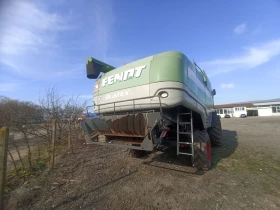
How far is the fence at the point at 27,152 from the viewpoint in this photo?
257 cm

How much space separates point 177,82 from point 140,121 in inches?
47.4

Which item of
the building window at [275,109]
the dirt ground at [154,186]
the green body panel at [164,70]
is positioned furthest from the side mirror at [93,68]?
the building window at [275,109]

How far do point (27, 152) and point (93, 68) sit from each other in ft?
16.6

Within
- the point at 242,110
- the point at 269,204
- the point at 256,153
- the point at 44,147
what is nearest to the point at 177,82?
the point at 269,204

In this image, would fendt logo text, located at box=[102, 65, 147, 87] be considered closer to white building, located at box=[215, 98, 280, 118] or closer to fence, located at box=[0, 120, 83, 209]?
fence, located at box=[0, 120, 83, 209]

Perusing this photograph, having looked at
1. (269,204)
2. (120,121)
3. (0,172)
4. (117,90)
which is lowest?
(269,204)

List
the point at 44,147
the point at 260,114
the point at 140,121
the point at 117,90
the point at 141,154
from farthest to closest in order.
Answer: the point at 260,114 < the point at 44,147 < the point at 141,154 < the point at 117,90 < the point at 140,121

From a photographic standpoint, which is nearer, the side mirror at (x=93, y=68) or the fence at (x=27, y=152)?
the fence at (x=27, y=152)

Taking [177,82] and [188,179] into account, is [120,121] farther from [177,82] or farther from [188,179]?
[188,179]

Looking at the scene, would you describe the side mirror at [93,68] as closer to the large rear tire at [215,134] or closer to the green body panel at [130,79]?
the green body panel at [130,79]

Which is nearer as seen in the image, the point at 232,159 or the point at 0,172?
the point at 0,172

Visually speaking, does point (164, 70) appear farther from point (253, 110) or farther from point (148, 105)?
point (253, 110)

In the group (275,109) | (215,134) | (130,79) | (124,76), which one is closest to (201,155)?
(130,79)

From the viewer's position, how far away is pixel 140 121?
3.80 metres
